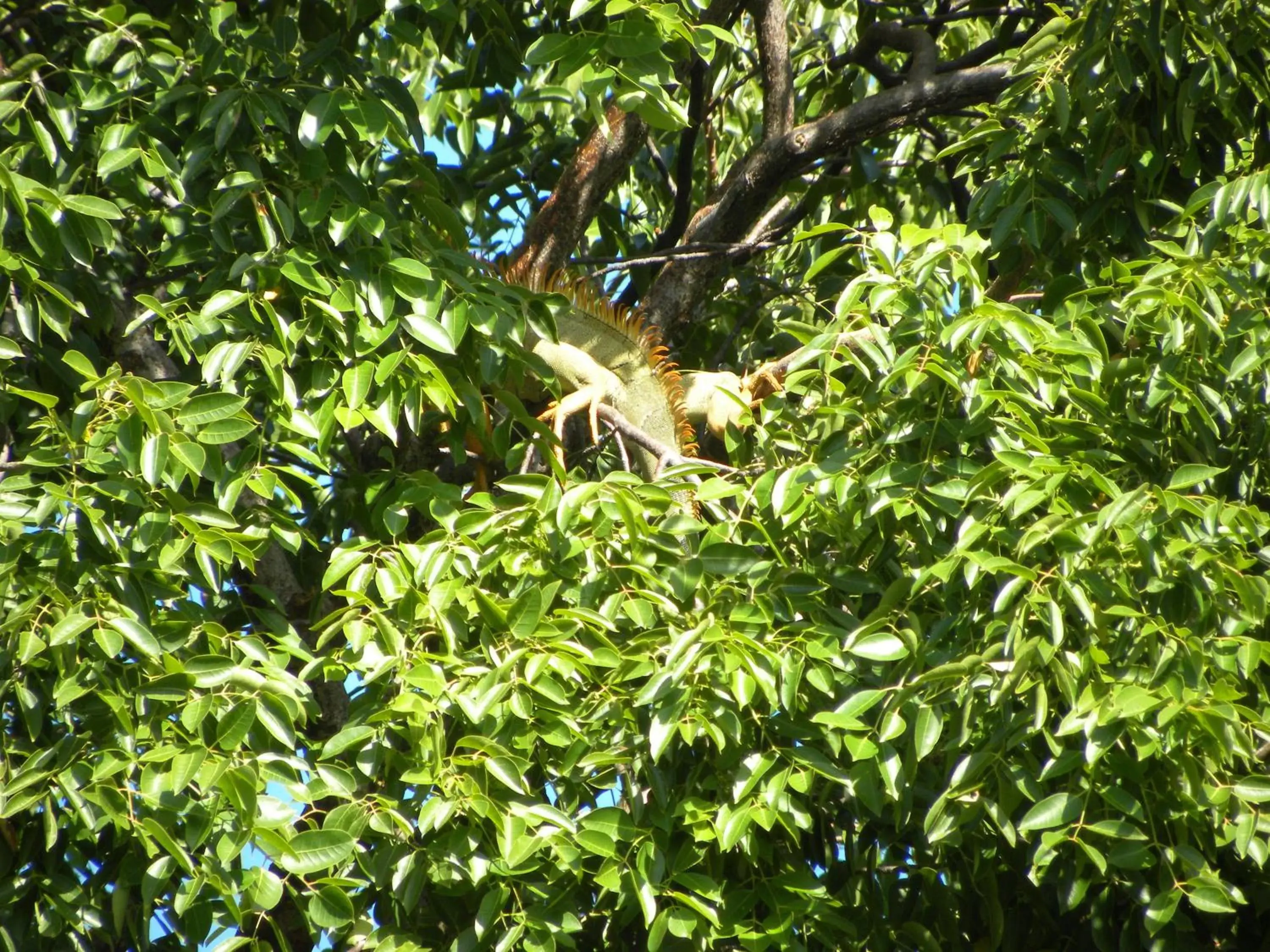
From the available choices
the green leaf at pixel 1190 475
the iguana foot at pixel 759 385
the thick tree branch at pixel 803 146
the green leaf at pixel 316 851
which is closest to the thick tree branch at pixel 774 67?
the thick tree branch at pixel 803 146

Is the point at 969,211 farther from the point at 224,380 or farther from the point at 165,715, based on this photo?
the point at 165,715

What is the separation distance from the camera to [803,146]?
4316 mm

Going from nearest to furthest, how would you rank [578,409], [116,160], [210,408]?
[210,408]
[116,160]
[578,409]

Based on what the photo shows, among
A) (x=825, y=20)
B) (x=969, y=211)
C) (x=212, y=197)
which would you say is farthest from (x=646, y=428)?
(x=825, y=20)

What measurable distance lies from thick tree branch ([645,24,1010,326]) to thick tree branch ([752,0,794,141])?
0.10m

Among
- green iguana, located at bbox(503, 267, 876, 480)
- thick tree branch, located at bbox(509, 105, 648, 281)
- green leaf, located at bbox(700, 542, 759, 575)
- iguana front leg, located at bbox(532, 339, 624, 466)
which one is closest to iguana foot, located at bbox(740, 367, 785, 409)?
green iguana, located at bbox(503, 267, 876, 480)

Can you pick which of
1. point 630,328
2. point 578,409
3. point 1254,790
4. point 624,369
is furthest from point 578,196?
point 1254,790

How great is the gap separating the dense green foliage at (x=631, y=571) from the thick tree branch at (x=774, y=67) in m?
1.11

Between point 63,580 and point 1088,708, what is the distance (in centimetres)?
183

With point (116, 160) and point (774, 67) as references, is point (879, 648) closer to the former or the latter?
point (116, 160)

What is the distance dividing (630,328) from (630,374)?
0.15 metres

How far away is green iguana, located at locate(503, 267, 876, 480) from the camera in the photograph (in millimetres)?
4188

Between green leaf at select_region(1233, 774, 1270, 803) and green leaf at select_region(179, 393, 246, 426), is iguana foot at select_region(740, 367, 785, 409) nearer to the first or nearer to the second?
green leaf at select_region(179, 393, 246, 426)

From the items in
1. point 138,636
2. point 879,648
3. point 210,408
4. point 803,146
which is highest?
point 210,408
